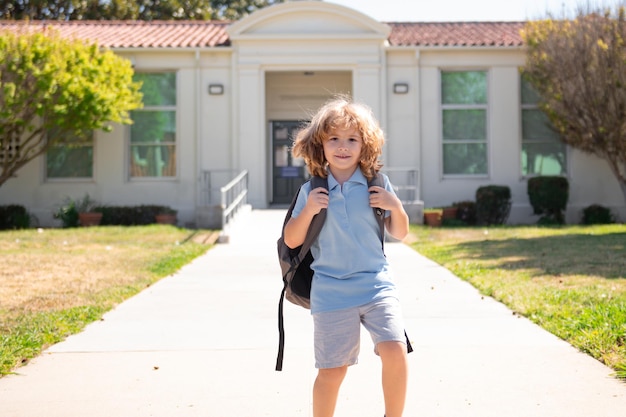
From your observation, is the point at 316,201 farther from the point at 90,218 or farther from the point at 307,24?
the point at 307,24

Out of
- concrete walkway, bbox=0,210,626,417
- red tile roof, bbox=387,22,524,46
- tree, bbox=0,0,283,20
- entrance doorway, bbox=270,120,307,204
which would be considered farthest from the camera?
tree, bbox=0,0,283,20

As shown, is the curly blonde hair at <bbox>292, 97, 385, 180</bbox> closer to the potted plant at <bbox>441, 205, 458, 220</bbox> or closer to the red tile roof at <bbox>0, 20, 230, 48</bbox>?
the potted plant at <bbox>441, 205, 458, 220</bbox>

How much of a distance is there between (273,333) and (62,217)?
1368 cm

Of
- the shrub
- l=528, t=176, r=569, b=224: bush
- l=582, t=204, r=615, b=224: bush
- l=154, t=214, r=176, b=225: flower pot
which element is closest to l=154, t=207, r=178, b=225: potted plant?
l=154, t=214, r=176, b=225: flower pot

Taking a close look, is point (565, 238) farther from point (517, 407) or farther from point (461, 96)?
point (517, 407)

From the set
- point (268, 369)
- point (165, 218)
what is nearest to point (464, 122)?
point (165, 218)

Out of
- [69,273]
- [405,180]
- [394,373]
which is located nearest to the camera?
[394,373]

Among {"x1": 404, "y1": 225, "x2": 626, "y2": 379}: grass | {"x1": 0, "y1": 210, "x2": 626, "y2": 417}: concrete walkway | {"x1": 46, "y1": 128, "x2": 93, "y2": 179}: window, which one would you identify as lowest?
{"x1": 0, "y1": 210, "x2": 626, "y2": 417}: concrete walkway

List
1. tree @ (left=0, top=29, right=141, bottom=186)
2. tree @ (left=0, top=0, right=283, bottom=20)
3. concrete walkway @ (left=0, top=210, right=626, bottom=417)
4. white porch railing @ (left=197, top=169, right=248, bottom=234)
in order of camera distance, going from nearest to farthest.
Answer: concrete walkway @ (left=0, top=210, right=626, bottom=417), tree @ (left=0, top=29, right=141, bottom=186), white porch railing @ (left=197, top=169, right=248, bottom=234), tree @ (left=0, top=0, right=283, bottom=20)

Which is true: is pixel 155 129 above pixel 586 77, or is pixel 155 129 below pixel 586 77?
below

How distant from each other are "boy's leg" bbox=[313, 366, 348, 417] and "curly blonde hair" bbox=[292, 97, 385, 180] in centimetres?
87

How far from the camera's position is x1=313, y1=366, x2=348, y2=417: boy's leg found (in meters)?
3.47

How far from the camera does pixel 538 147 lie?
2012 centimetres

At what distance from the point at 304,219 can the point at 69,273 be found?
7.24 meters
